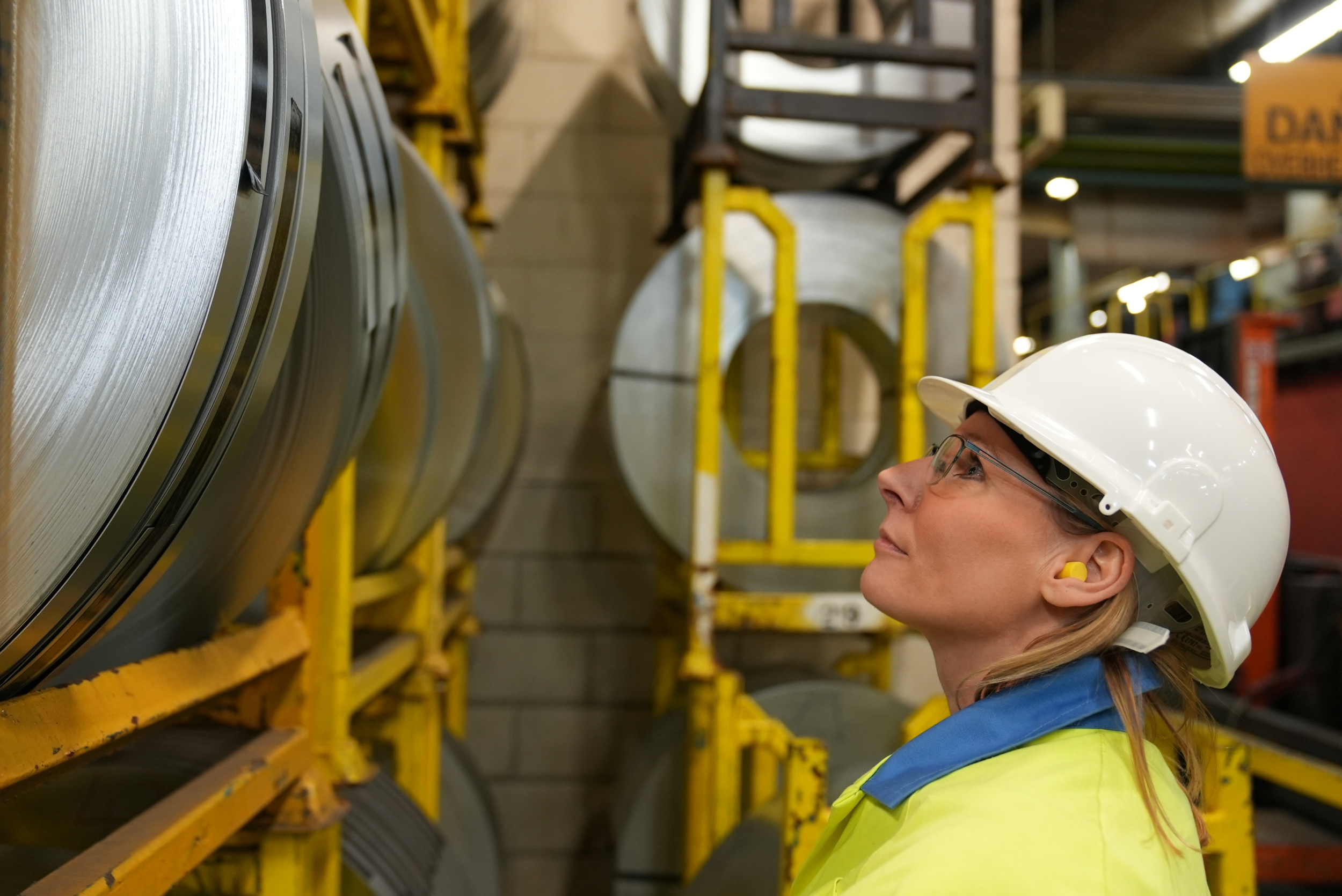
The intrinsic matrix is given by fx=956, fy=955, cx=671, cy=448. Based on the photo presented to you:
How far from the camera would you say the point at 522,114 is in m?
3.67

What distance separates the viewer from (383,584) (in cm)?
180

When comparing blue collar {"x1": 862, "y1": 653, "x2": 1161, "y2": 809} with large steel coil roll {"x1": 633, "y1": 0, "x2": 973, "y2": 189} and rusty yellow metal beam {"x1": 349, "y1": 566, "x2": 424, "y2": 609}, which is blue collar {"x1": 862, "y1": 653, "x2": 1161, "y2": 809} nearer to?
rusty yellow metal beam {"x1": 349, "y1": 566, "x2": 424, "y2": 609}

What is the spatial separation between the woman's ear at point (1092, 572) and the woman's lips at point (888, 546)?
0.14m

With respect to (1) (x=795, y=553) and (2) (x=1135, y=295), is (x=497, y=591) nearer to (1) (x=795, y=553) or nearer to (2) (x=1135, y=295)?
(1) (x=795, y=553)

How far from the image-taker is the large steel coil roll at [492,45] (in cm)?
306

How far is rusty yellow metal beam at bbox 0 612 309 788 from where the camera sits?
2.13 ft

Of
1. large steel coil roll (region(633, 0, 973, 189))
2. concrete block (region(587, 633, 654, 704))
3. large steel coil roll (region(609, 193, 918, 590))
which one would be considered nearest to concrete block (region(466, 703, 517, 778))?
concrete block (region(587, 633, 654, 704))

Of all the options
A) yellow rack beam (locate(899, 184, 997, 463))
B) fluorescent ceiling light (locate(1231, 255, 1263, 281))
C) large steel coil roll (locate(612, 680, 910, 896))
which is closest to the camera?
large steel coil roll (locate(612, 680, 910, 896))

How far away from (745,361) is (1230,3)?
7.13 metres

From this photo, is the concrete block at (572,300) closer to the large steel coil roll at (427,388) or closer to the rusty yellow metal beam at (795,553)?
the rusty yellow metal beam at (795,553)

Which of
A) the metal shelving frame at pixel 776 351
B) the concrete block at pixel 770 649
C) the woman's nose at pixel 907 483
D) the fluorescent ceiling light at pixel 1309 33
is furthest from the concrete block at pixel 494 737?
the fluorescent ceiling light at pixel 1309 33

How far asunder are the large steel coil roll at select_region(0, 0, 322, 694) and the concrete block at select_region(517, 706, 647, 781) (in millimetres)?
3082

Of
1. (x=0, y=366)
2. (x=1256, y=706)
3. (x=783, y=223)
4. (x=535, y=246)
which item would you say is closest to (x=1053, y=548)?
(x=0, y=366)

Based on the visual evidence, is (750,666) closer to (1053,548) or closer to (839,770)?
(839,770)
